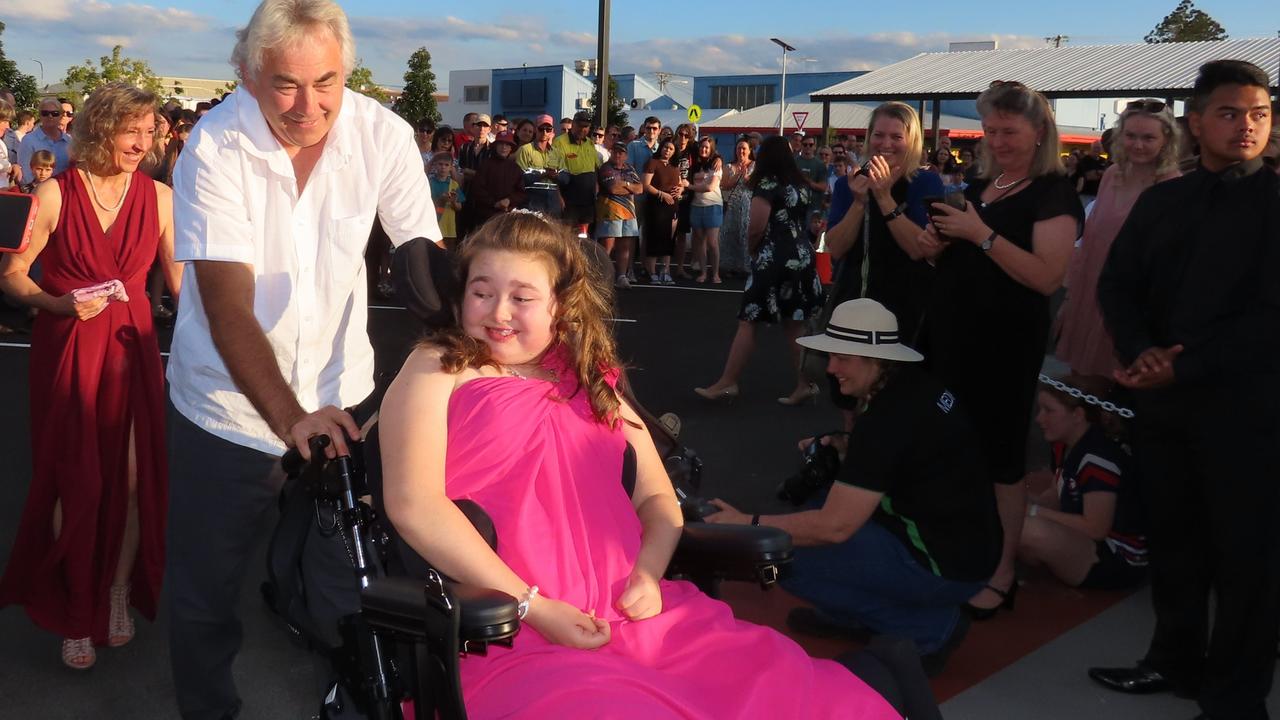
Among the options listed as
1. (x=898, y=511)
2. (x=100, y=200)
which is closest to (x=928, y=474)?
(x=898, y=511)

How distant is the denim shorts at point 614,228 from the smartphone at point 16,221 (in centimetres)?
1014

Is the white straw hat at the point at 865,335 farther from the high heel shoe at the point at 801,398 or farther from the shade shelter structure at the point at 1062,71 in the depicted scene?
the shade shelter structure at the point at 1062,71

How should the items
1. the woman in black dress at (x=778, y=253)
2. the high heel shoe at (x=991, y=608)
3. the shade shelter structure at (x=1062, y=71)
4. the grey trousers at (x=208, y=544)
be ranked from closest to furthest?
the grey trousers at (x=208, y=544) → the high heel shoe at (x=991, y=608) → the woman in black dress at (x=778, y=253) → the shade shelter structure at (x=1062, y=71)

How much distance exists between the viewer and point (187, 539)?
2.87 m

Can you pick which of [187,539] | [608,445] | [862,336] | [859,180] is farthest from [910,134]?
[187,539]

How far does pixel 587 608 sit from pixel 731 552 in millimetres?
376

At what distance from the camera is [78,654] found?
3.83 meters

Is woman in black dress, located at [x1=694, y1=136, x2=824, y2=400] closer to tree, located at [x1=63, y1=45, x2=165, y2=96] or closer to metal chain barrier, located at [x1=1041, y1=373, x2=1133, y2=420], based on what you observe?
metal chain barrier, located at [x1=1041, y1=373, x2=1133, y2=420]

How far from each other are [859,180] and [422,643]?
350 cm

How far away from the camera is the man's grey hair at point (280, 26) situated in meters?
2.48

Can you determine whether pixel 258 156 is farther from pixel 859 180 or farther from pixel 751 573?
pixel 859 180

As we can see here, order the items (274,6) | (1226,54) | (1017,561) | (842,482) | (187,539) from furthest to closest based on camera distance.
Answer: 1. (1226,54)
2. (1017,561)
3. (842,482)
4. (187,539)
5. (274,6)

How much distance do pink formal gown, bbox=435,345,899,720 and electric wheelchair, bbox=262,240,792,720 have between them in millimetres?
106

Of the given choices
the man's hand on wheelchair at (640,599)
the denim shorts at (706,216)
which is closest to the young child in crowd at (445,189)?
the denim shorts at (706,216)
